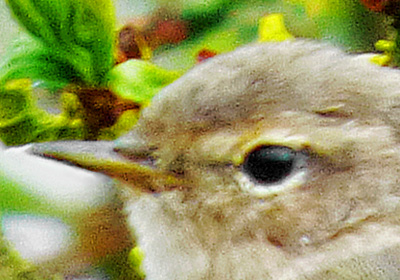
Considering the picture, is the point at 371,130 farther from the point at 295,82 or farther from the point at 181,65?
the point at 181,65

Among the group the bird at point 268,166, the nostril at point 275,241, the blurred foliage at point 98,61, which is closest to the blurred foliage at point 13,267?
the blurred foliage at point 98,61

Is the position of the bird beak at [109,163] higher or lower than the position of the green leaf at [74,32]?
lower

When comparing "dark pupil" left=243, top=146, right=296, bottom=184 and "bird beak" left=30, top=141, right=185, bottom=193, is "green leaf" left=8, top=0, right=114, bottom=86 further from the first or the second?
"dark pupil" left=243, top=146, right=296, bottom=184

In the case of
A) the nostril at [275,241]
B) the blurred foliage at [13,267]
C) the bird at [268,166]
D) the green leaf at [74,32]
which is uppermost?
the green leaf at [74,32]

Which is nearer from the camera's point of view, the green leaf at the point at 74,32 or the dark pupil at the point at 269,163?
the dark pupil at the point at 269,163

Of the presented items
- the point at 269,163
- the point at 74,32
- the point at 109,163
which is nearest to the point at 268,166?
the point at 269,163

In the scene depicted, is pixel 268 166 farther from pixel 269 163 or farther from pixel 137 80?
pixel 137 80

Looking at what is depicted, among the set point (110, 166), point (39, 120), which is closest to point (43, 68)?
point (39, 120)

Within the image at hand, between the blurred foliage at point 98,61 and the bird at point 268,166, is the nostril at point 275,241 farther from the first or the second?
the blurred foliage at point 98,61
